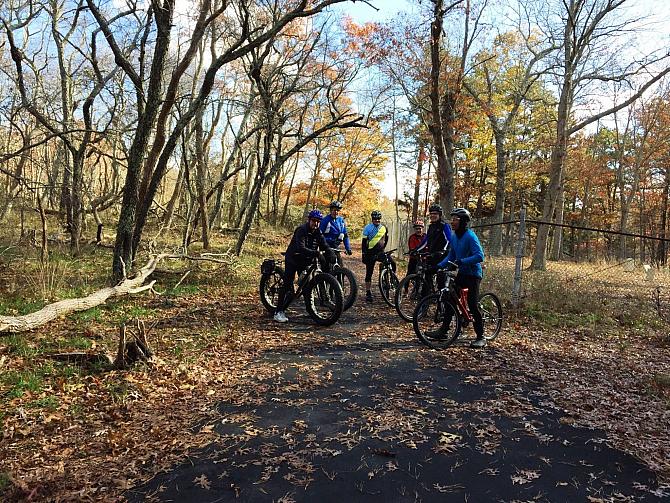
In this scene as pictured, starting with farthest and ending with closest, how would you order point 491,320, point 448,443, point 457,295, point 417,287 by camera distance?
1. point 417,287
2. point 491,320
3. point 457,295
4. point 448,443

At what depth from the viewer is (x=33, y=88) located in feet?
52.6

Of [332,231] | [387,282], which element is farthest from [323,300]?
[387,282]

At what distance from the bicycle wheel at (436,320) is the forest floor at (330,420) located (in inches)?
11.0

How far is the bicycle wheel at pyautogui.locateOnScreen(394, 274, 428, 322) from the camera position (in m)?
8.89

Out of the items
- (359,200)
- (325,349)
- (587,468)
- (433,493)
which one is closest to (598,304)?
(325,349)

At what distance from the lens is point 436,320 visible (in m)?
7.17

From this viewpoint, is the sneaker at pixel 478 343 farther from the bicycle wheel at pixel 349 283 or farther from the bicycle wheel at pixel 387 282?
the bicycle wheel at pixel 387 282

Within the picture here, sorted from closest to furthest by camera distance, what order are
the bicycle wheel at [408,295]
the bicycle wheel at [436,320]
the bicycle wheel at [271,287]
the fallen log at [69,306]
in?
the fallen log at [69,306] < the bicycle wheel at [436,320] < the bicycle wheel at [408,295] < the bicycle wheel at [271,287]

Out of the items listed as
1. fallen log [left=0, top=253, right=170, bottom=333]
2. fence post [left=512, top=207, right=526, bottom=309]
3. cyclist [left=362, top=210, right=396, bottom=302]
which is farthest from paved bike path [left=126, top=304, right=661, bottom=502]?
cyclist [left=362, top=210, right=396, bottom=302]

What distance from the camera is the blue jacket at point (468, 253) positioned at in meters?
6.64

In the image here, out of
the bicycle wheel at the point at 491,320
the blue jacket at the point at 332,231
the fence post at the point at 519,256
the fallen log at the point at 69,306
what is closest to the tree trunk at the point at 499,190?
the fence post at the point at 519,256

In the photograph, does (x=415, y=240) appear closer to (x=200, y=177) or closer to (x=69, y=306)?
(x=69, y=306)

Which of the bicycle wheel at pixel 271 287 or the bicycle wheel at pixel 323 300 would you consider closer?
the bicycle wheel at pixel 323 300

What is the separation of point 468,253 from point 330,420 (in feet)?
11.7
